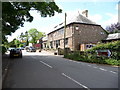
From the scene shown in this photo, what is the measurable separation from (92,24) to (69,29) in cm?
604

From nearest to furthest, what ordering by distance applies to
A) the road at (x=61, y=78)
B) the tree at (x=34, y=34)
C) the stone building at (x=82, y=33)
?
the road at (x=61, y=78), the stone building at (x=82, y=33), the tree at (x=34, y=34)

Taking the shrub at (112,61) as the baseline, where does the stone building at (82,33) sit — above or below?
above

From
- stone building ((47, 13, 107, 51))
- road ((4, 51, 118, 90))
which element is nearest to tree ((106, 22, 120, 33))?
stone building ((47, 13, 107, 51))

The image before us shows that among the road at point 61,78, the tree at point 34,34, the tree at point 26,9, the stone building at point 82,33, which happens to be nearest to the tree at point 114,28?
the stone building at point 82,33

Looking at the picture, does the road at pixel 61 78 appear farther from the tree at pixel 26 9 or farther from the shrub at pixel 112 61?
the tree at pixel 26 9

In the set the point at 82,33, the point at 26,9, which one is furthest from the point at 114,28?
the point at 26,9

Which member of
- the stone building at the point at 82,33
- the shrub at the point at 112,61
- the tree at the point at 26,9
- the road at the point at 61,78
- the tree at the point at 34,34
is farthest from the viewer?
the tree at the point at 34,34

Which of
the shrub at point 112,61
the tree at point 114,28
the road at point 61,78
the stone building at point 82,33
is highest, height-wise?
the tree at point 114,28

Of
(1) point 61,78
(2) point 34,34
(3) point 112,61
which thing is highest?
(2) point 34,34

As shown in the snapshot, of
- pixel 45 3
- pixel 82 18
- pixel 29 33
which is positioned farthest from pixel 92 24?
pixel 29 33

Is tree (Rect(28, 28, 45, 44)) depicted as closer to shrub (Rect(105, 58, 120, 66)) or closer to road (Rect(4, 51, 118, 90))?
shrub (Rect(105, 58, 120, 66))

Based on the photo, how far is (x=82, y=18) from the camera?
3716 cm

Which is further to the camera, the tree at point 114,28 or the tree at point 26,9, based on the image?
the tree at point 114,28

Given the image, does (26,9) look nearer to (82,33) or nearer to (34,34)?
(82,33)
